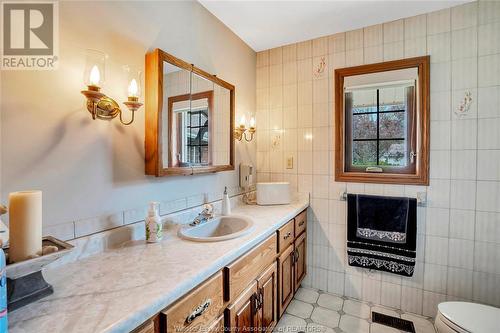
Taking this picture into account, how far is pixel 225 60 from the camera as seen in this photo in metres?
1.97

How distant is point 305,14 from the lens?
6.00 ft

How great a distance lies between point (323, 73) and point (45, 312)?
2310 mm

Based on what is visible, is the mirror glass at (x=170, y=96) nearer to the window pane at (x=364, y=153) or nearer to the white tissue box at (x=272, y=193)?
the white tissue box at (x=272, y=193)

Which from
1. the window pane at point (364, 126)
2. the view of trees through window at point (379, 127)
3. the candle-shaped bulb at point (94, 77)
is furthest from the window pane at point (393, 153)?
the candle-shaped bulb at point (94, 77)

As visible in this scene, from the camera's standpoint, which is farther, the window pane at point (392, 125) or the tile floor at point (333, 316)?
the window pane at point (392, 125)

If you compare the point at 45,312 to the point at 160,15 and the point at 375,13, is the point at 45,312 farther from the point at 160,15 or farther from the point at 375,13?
the point at 375,13

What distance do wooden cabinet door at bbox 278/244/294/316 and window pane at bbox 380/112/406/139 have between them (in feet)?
4.03

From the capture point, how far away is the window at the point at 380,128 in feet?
6.30

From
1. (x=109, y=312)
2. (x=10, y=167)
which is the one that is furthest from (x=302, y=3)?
(x=109, y=312)

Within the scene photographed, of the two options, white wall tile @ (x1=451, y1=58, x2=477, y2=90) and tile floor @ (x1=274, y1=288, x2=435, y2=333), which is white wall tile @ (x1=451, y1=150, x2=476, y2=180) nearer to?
white wall tile @ (x1=451, y1=58, x2=477, y2=90)

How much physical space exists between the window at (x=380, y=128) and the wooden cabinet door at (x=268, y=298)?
1180 millimetres

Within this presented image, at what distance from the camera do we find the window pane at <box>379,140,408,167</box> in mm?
1939

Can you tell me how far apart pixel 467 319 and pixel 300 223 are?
1.12 m

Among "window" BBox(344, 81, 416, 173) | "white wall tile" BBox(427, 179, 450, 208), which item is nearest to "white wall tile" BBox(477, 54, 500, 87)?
"window" BBox(344, 81, 416, 173)
